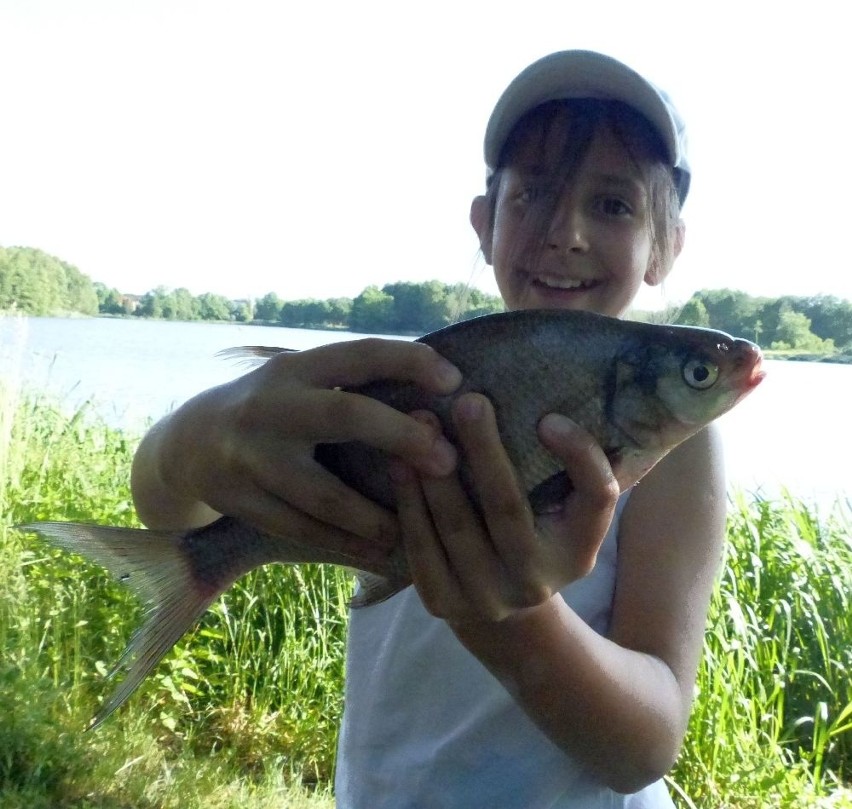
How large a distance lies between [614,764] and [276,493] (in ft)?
2.47

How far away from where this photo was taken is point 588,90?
1.80 meters

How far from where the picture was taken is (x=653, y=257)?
6.63ft

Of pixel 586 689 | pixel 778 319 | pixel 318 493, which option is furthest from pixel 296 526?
pixel 778 319

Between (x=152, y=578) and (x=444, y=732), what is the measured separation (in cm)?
63

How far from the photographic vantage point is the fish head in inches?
47.8

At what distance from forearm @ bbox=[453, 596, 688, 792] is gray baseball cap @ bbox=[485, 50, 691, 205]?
106cm

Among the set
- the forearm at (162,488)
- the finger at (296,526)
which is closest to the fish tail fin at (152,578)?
the forearm at (162,488)

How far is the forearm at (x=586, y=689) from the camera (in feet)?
4.27

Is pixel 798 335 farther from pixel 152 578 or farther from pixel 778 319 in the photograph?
pixel 152 578

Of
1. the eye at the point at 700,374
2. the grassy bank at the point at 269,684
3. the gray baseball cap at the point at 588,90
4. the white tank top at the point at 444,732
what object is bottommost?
the grassy bank at the point at 269,684

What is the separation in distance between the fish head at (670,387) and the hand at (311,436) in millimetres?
256

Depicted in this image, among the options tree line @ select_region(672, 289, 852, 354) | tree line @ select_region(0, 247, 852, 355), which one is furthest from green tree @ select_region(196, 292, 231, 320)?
tree line @ select_region(672, 289, 852, 354)

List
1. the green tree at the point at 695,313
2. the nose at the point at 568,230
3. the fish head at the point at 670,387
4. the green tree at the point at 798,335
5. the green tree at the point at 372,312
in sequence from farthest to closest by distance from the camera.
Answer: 1. the green tree at the point at 798,335
2. the green tree at the point at 372,312
3. the green tree at the point at 695,313
4. the nose at the point at 568,230
5. the fish head at the point at 670,387

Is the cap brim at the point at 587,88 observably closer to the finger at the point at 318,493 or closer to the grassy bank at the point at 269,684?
the finger at the point at 318,493
